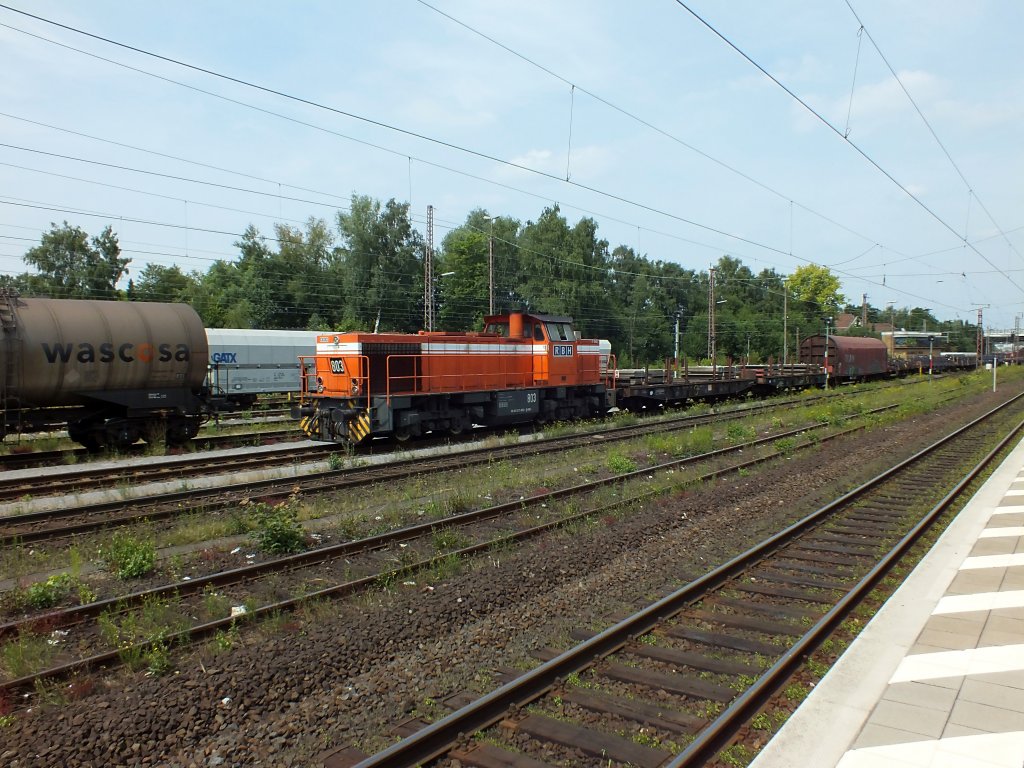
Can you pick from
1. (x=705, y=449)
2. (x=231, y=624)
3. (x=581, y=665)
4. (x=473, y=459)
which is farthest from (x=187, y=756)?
(x=705, y=449)

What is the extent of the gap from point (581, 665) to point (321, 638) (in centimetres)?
232

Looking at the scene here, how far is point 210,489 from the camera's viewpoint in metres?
12.0

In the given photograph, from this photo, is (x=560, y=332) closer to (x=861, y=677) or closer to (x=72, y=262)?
(x=861, y=677)

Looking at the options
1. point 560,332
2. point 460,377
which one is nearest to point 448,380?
point 460,377

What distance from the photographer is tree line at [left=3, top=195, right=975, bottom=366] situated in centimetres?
4991

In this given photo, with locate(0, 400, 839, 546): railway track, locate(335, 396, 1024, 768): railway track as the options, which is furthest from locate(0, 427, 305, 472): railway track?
locate(335, 396, 1024, 768): railway track

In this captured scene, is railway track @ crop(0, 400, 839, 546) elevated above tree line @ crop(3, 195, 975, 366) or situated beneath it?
situated beneath

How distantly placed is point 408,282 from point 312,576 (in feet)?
157

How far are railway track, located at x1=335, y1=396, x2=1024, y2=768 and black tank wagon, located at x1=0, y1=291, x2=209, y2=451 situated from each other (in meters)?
13.8

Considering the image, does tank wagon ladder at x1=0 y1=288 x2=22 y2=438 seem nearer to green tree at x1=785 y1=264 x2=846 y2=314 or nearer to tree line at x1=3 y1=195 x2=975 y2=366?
tree line at x1=3 y1=195 x2=975 y2=366

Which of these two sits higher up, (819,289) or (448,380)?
(819,289)

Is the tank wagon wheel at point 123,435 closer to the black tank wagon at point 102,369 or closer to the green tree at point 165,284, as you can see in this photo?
the black tank wagon at point 102,369

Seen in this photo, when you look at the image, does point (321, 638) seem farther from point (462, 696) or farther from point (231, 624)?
point (462, 696)

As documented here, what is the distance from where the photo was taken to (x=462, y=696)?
5004 mm
